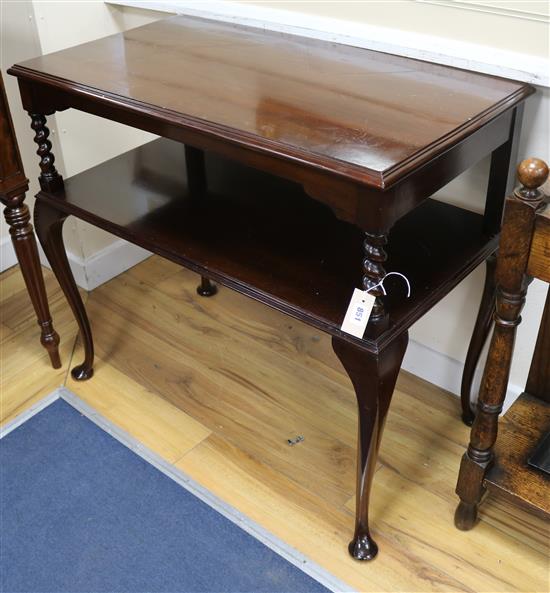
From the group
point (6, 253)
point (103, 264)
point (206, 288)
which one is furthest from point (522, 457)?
point (6, 253)

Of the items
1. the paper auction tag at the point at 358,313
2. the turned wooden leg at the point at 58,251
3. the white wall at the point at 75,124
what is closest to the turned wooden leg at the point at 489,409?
the paper auction tag at the point at 358,313

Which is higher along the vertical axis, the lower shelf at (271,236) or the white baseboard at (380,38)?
the white baseboard at (380,38)

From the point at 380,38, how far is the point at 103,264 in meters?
1.06

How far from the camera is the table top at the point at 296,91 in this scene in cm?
111

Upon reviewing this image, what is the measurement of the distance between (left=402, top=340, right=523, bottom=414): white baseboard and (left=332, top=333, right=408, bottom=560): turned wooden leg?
0.50 m

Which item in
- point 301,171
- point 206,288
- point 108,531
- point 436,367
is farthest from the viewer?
point 206,288

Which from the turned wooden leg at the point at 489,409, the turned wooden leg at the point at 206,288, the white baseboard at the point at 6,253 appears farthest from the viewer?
the white baseboard at the point at 6,253

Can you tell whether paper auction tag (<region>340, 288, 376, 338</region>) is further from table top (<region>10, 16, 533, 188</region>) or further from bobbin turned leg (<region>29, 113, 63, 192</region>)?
bobbin turned leg (<region>29, 113, 63, 192</region>)

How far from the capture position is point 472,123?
3.83 feet

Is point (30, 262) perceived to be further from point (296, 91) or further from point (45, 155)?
point (296, 91)

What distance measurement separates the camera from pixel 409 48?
1.44 meters

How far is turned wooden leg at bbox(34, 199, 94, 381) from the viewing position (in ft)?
5.14

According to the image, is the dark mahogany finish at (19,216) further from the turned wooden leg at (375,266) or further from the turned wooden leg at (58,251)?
the turned wooden leg at (375,266)

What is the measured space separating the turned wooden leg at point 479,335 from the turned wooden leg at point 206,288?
76 centimetres
